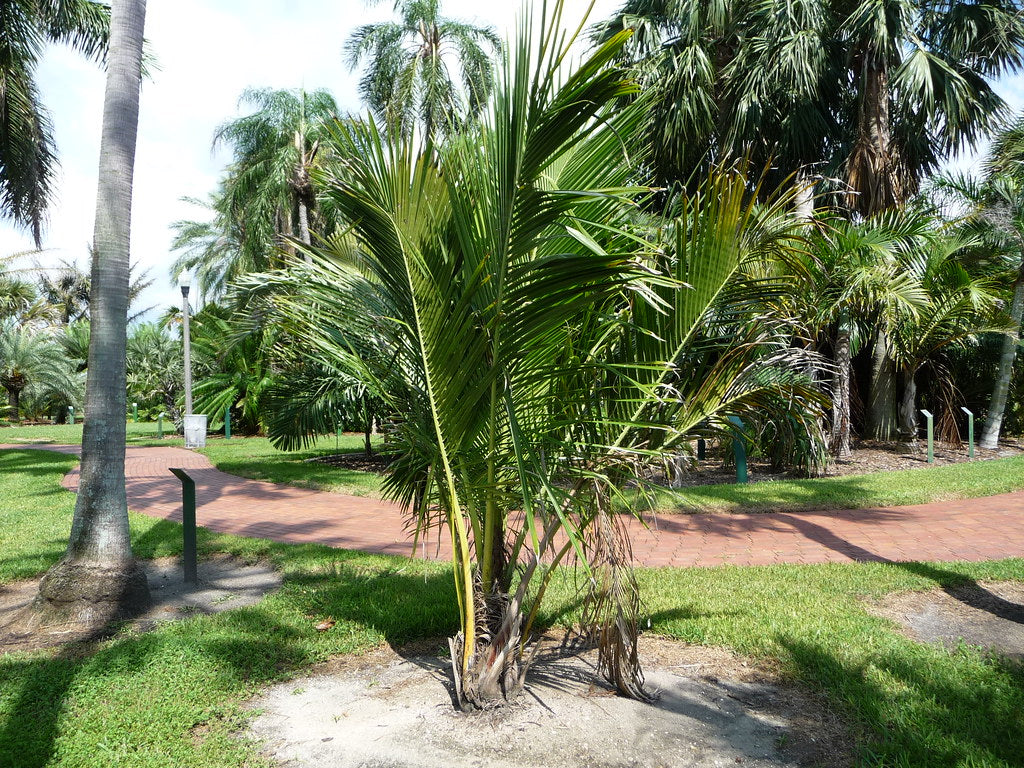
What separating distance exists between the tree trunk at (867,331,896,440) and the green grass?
10.2m

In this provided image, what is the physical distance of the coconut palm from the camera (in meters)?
2.77

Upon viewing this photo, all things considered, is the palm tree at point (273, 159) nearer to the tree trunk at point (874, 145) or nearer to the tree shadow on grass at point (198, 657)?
the tree trunk at point (874, 145)

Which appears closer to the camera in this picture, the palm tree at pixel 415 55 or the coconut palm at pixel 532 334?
the coconut palm at pixel 532 334

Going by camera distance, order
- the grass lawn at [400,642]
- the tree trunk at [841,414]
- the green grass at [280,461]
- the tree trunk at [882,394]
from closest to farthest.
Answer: the grass lawn at [400,642], the green grass at [280,461], the tree trunk at [841,414], the tree trunk at [882,394]

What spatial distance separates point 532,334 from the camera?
2898mm

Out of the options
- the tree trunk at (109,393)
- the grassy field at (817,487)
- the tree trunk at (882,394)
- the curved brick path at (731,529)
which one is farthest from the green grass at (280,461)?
the tree trunk at (882,394)

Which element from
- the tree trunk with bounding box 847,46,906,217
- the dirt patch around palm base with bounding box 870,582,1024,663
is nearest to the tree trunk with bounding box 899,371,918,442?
the tree trunk with bounding box 847,46,906,217

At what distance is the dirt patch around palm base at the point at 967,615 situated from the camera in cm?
431

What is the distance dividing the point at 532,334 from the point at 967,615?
3.83m

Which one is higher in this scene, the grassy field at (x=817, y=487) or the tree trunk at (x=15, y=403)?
the tree trunk at (x=15, y=403)

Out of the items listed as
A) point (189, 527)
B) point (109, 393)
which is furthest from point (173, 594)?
point (109, 393)

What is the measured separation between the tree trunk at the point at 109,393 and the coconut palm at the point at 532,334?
74.9 inches

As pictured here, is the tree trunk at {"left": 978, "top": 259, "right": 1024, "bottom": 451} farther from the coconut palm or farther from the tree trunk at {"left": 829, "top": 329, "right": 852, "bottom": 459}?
the coconut palm

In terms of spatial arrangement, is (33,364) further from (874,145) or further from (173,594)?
(874,145)
